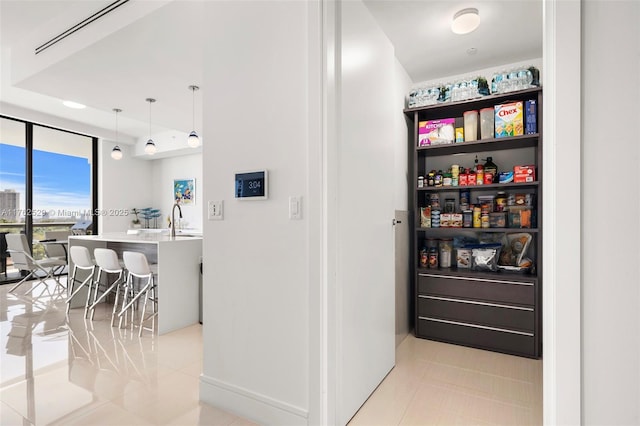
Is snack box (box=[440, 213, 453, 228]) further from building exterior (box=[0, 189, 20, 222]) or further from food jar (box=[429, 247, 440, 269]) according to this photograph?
building exterior (box=[0, 189, 20, 222])

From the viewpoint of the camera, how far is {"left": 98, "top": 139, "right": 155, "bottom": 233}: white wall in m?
6.80

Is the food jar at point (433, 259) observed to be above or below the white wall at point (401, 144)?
below

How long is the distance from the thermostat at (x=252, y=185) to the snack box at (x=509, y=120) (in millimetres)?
2068

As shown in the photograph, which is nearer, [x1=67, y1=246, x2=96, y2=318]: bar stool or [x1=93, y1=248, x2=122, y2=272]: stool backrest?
[x1=93, y1=248, x2=122, y2=272]: stool backrest

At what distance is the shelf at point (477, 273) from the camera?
8.84 feet

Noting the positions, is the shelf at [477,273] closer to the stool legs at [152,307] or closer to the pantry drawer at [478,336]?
the pantry drawer at [478,336]

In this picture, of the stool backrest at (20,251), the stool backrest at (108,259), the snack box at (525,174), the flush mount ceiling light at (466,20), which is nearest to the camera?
the flush mount ceiling light at (466,20)

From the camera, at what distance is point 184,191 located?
7348mm

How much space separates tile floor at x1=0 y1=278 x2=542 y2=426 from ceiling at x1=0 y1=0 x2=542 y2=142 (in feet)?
6.14

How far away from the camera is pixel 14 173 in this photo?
559cm

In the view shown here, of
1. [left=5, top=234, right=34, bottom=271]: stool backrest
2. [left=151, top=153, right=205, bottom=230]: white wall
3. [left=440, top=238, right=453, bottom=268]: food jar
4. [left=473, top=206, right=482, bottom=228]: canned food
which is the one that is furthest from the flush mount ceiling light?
[left=151, top=153, right=205, bottom=230]: white wall

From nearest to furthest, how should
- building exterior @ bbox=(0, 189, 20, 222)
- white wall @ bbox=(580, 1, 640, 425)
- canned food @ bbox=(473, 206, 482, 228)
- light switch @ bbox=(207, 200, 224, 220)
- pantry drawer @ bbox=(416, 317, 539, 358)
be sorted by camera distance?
white wall @ bbox=(580, 1, 640, 425) → light switch @ bbox=(207, 200, 224, 220) → pantry drawer @ bbox=(416, 317, 539, 358) → canned food @ bbox=(473, 206, 482, 228) → building exterior @ bbox=(0, 189, 20, 222)

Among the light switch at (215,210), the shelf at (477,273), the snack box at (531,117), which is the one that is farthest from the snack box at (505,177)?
the light switch at (215,210)

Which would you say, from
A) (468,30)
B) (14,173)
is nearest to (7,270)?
(14,173)
